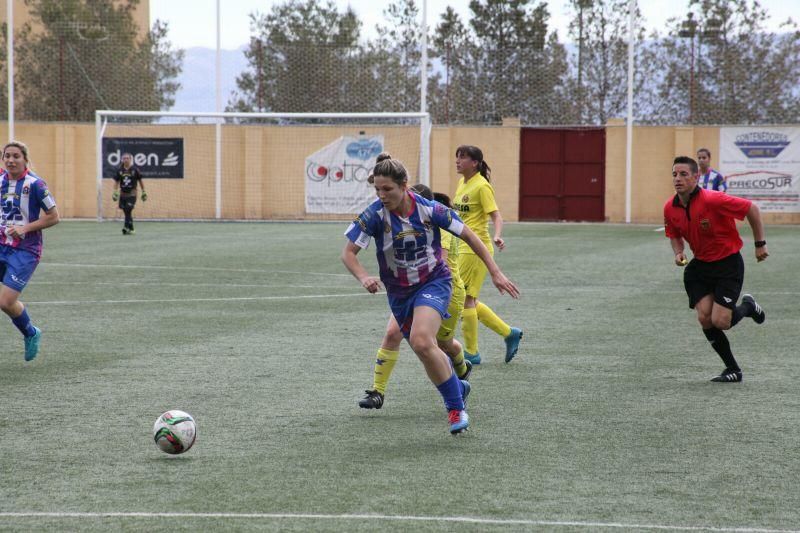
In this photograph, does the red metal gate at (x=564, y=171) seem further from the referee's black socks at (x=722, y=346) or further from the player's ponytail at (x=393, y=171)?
the player's ponytail at (x=393, y=171)

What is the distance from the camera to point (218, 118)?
37.4 metres

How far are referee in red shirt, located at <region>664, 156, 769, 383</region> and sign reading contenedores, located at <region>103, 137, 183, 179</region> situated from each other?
30430mm

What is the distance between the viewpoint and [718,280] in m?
8.90

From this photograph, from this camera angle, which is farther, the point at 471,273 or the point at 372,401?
the point at 471,273

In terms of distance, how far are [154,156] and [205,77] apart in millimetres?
3435

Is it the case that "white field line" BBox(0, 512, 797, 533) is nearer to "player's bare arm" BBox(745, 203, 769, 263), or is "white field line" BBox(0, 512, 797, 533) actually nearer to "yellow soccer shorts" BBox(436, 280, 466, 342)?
"yellow soccer shorts" BBox(436, 280, 466, 342)

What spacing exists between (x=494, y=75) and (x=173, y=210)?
11.6m

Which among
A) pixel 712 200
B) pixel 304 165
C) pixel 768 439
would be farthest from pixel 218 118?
pixel 768 439

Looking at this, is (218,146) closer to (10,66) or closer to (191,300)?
(10,66)

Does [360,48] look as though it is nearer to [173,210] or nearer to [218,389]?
[173,210]

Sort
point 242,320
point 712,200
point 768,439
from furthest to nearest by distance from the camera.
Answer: point 242,320 < point 712,200 < point 768,439

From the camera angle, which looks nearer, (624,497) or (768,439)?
(624,497)

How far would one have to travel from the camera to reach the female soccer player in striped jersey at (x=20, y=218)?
9789mm

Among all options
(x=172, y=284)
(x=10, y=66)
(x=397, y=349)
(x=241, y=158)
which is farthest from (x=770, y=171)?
(x=397, y=349)
